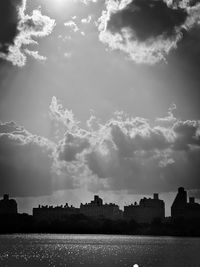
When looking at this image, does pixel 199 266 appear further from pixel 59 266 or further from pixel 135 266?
pixel 59 266

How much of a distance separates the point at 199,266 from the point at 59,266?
31.2 metres

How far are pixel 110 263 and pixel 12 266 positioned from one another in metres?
24.8

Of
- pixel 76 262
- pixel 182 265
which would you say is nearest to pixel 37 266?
pixel 76 262

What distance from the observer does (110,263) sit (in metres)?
150

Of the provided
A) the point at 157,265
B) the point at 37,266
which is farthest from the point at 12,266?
the point at 157,265

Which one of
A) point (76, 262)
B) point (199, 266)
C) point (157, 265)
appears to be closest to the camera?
point (199, 266)

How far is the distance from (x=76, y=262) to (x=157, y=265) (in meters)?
22.3

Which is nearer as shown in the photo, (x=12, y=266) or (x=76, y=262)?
(x=12, y=266)

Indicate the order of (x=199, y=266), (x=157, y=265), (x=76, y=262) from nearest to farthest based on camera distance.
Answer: (x=199, y=266) < (x=157, y=265) < (x=76, y=262)

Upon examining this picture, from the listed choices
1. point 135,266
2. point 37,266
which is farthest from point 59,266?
point 135,266

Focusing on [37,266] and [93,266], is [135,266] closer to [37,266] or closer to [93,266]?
[93,266]

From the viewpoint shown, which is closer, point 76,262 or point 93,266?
point 93,266

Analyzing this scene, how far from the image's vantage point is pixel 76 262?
155750mm

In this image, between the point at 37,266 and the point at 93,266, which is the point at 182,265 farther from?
the point at 37,266
